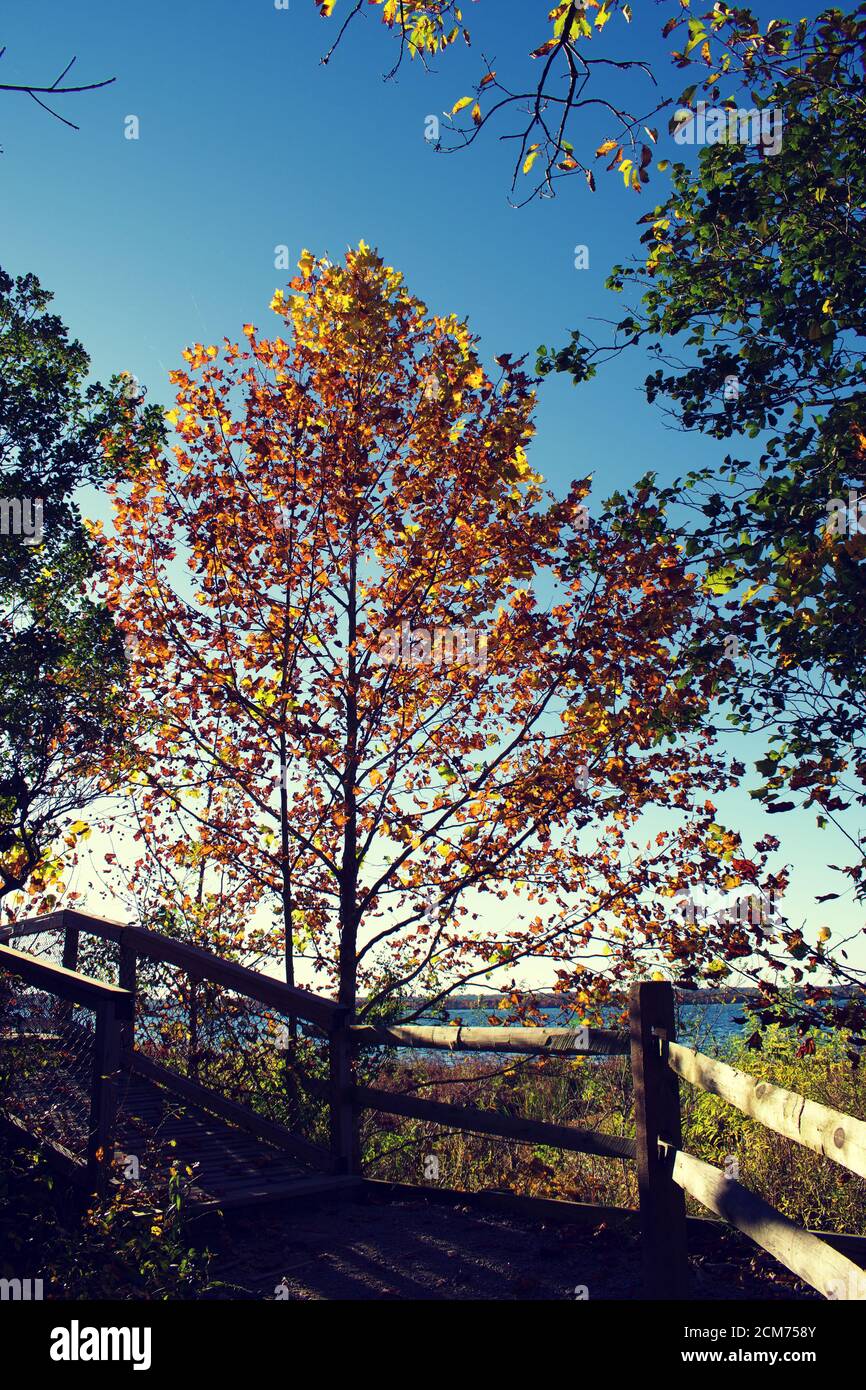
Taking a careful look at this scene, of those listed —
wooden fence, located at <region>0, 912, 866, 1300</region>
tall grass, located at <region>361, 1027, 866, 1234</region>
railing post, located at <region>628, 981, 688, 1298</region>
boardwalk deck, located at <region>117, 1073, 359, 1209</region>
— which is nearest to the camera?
wooden fence, located at <region>0, 912, 866, 1300</region>

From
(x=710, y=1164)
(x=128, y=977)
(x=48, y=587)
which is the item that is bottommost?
(x=710, y=1164)

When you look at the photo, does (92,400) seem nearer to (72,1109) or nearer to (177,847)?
(177,847)

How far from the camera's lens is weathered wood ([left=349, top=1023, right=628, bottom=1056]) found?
6461mm

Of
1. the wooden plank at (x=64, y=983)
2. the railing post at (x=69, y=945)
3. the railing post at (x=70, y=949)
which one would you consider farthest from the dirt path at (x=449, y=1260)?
the railing post at (x=70, y=949)

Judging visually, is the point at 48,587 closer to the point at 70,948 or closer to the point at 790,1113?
the point at 70,948

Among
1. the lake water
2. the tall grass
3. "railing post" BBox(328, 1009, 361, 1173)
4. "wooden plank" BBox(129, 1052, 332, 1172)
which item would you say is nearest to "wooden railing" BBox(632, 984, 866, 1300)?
the tall grass

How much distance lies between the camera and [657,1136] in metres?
5.41

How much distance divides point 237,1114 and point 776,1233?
→ 6.43 meters

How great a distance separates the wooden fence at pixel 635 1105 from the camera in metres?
3.58

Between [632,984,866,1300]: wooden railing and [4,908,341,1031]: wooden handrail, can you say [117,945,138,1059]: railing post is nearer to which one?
[4,908,341,1031]: wooden handrail

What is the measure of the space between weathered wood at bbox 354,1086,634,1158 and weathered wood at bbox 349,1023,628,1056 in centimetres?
44

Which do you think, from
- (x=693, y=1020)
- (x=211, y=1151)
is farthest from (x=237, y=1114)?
(x=693, y=1020)

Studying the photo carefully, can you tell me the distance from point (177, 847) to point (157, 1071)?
2.32 meters
